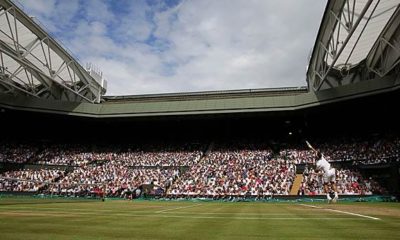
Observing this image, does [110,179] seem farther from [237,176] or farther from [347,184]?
[347,184]

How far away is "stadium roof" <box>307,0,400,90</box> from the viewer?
27.9 meters

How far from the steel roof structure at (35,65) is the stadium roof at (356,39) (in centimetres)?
2729

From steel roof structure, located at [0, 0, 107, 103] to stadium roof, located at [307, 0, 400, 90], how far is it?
89.5ft

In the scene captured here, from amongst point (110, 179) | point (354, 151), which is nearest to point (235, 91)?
point (354, 151)

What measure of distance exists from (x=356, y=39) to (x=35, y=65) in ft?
113

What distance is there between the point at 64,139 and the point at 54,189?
16850 millimetres

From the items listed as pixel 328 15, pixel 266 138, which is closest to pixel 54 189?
pixel 266 138

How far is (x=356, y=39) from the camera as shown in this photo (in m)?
34.1

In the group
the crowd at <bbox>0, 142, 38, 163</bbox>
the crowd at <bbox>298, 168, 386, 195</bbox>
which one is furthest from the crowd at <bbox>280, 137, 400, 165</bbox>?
the crowd at <bbox>0, 142, 38, 163</bbox>

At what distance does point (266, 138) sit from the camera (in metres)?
55.0

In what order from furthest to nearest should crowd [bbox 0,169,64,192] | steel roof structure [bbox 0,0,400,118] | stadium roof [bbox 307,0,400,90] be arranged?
crowd [bbox 0,169,64,192], steel roof structure [bbox 0,0,400,118], stadium roof [bbox 307,0,400,90]

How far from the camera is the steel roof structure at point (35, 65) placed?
1379 inches

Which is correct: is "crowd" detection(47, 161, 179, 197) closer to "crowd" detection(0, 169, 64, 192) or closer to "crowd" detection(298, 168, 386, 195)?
"crowd" detection(0, 169, 64, 192)

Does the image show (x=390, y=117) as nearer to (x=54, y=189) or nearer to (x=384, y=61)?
(x=384, y=61)
